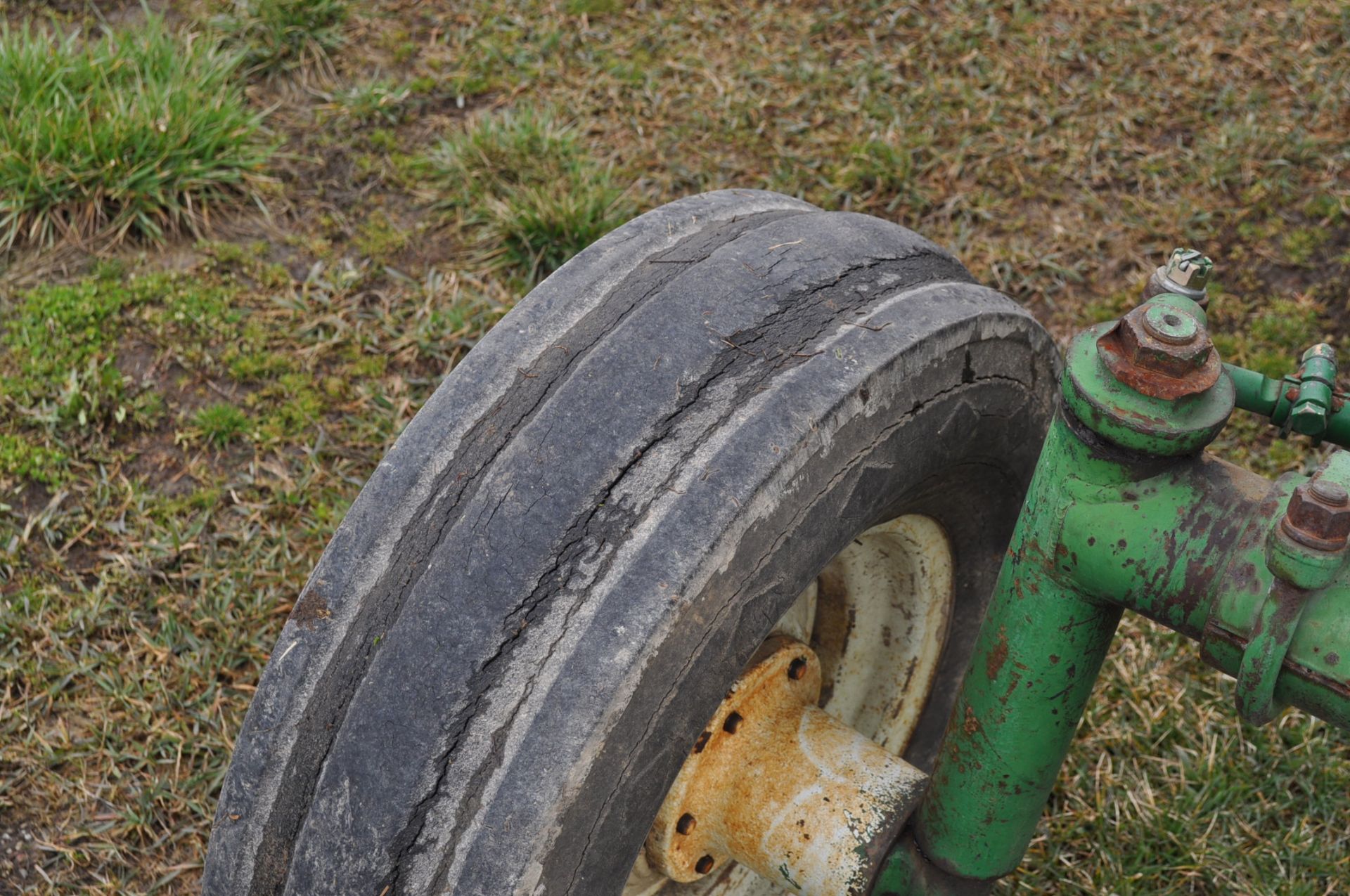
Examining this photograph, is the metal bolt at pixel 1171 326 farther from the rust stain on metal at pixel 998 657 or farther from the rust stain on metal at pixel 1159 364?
the rust stain on metal at pixel 998 657

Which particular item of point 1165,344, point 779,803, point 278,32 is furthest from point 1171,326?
point 278,32

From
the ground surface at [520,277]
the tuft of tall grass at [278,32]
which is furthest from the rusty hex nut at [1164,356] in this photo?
the tuft of tall grass at [278,32]

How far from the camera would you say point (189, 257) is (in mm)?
3248

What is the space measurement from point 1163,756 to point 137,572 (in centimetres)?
208

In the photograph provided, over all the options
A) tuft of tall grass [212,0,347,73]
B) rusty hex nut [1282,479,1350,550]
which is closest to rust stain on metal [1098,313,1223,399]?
rusty hex nut [1282,479,1350,550]

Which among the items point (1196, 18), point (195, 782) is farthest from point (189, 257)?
point (1196, 18)

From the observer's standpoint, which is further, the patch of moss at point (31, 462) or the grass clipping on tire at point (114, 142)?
the grass clipping on tire at point (114, 142)

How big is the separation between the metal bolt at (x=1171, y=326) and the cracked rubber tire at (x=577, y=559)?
310 millimetres

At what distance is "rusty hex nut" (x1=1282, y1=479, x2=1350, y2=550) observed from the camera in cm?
115

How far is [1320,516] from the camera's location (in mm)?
1159

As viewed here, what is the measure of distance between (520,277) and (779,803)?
1.96m

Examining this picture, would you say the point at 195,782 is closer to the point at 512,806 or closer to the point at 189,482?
the point at 189,482

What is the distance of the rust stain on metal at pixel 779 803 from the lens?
5.23 feet

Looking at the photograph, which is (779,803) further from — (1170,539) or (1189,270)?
(1189,270)
